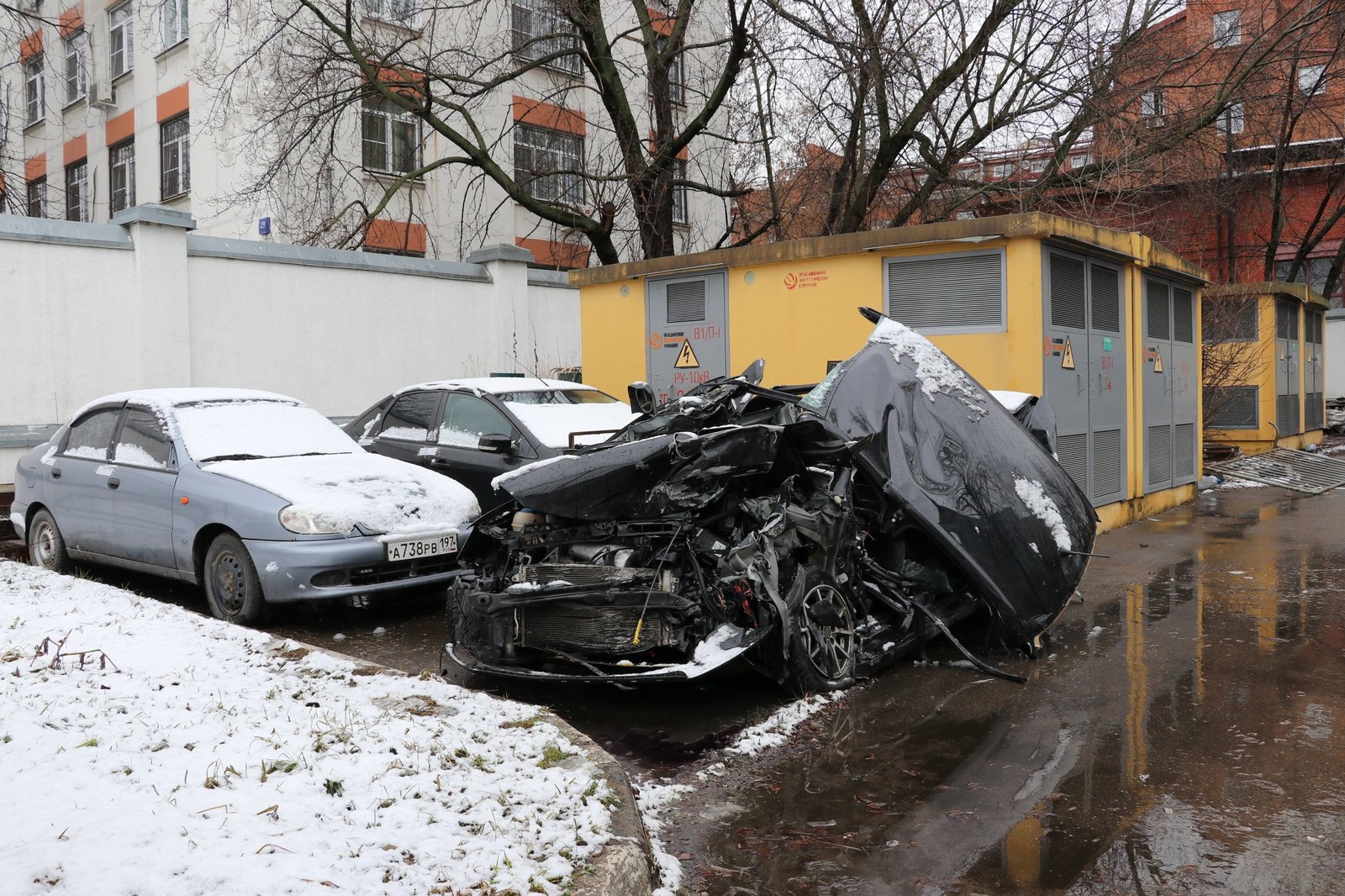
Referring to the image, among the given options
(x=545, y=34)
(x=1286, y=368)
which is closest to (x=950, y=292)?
(x=545, y=34)

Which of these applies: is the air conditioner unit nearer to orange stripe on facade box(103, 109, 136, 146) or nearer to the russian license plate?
orange stripe on facade box(103, 109, 136, 146)

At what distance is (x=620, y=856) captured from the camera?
308 cm

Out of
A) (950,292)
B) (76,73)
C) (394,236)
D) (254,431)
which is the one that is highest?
(76,73)

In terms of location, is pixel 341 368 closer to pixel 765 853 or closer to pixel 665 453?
pixel 665 453

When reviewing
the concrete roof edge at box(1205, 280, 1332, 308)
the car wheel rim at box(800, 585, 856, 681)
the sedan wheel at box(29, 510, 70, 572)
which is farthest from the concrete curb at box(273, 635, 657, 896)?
the concrete roof edge at box(1205, 280, 1332, 308)

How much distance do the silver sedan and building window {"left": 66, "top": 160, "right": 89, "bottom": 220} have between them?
19.7 metres

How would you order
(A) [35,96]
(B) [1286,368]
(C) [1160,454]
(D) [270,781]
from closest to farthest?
1. (D) [270,781]
2. (C) [1160,454]
3. (B) [1286,368]
4. (A) [35,96]

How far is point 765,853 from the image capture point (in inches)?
139

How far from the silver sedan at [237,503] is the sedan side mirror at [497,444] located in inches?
29.6

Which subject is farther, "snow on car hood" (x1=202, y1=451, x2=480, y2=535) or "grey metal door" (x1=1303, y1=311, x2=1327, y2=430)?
"grey metal door" (x1=1303, y1=311, x2=1327, y2=430)

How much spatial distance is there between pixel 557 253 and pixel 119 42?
1147 centimetres

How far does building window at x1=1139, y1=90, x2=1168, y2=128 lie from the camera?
1570cm

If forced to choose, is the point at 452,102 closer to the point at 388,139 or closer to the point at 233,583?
the point at 388,139

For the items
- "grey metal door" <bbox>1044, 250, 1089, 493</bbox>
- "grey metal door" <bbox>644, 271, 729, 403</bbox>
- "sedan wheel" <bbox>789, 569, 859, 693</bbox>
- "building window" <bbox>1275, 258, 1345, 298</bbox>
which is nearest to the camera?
"sedan wheel" <bbox>789, 569, 859, 693</bbox>
